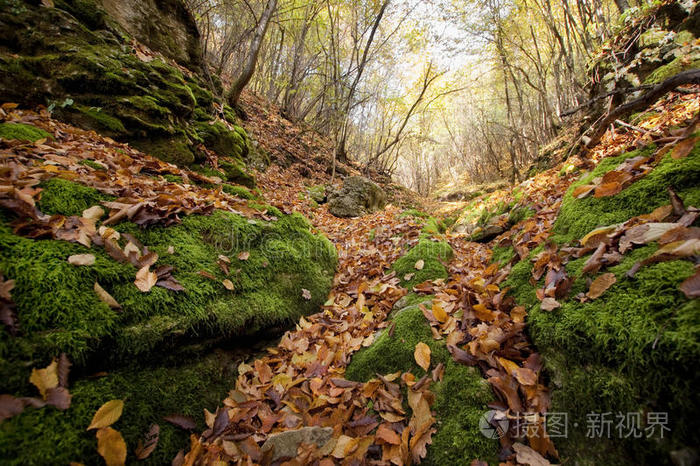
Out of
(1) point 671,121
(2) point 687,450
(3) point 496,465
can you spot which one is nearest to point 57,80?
(3) point 496,465

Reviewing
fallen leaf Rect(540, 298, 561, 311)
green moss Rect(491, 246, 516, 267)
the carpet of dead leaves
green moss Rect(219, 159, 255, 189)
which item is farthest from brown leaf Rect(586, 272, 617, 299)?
green moss Rect(219, 159, 255, 189)

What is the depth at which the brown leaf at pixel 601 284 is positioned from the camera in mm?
1388

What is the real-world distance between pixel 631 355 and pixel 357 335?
1.78 metres

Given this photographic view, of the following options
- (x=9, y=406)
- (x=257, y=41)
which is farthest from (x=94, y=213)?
(x=257, y=41)

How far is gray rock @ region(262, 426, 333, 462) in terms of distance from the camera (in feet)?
4.71

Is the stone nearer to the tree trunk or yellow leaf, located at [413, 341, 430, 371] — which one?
the tree trunk

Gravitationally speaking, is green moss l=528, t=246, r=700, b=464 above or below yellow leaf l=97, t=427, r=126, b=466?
above

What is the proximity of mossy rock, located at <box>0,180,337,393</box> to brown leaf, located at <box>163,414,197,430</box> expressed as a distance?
14.5 inches

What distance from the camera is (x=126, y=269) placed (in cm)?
174

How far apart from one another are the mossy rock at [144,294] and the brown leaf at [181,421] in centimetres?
37

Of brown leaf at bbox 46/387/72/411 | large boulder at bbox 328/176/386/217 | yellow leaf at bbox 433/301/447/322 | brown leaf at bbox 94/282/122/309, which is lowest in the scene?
brown leaf at bbox 46/387/72/411

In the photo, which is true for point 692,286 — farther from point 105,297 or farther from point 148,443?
point 105,297

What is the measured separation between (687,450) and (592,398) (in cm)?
32

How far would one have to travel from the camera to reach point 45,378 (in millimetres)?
1171
